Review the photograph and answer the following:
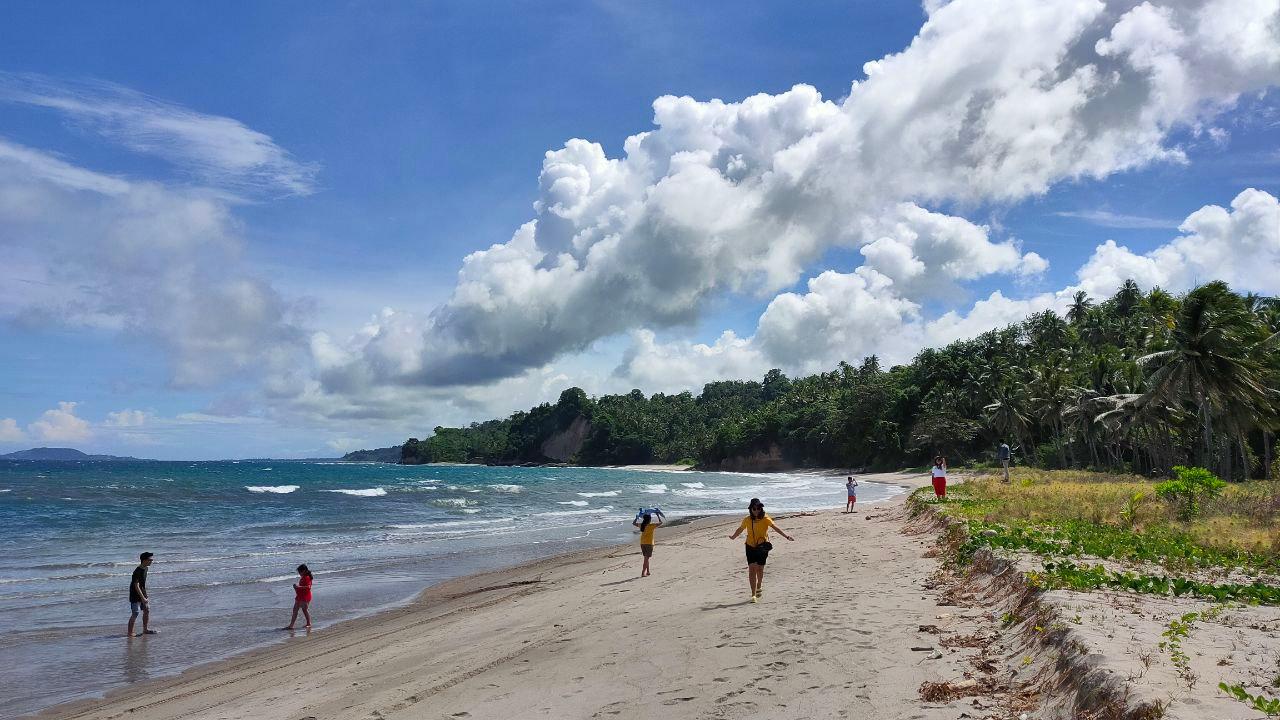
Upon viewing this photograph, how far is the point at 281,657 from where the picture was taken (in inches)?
445

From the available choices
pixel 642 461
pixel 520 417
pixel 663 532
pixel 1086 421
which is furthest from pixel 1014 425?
pixel 520 417

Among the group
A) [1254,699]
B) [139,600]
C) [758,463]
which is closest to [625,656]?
[1254,699]

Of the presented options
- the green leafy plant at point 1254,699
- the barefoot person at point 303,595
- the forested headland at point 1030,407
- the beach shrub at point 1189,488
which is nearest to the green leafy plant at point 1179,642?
the green leafy plant at point 1254,699

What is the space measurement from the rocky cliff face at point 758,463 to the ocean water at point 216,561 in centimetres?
6688

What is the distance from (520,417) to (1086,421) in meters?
149

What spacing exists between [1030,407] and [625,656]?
5830 cm

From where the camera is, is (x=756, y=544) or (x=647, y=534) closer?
(x=756, y=544)

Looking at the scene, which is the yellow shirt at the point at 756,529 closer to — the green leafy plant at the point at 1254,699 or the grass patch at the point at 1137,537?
the grass patch at the point at 1137,537

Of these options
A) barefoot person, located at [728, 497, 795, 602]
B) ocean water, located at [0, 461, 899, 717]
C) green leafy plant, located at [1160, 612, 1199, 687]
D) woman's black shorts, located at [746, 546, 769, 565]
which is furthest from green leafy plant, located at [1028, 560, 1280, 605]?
ocean water, located at [0, 461, 899, 717]

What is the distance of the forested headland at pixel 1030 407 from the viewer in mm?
30328

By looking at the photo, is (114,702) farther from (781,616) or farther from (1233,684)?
(1233,684)

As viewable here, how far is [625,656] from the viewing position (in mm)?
7883

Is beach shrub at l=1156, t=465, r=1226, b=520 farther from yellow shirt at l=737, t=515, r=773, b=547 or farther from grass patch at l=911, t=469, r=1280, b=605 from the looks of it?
yellow shirt at l=737, t=515, r=773, b=547

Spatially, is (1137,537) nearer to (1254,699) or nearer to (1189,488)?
(1189,488)
